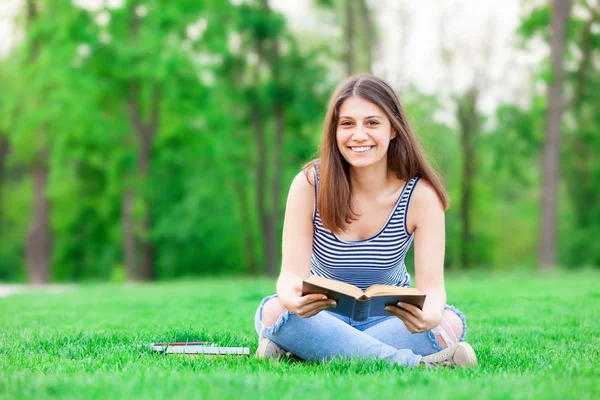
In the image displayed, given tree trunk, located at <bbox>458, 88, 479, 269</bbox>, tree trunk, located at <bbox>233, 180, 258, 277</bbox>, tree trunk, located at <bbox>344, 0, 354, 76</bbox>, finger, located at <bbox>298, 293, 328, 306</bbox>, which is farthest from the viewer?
tree trunk, located at <bbox>233, 180, 258, 277</bbox>

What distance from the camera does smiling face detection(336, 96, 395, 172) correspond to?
3814 mm

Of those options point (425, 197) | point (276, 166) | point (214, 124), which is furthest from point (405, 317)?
point (276, 166)

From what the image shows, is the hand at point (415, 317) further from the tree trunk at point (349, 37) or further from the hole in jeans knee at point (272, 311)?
the tree trunk at point (349, 37)

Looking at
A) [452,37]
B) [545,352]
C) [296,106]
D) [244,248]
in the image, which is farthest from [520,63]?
[545,352]

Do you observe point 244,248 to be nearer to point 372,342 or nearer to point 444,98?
point 444,98

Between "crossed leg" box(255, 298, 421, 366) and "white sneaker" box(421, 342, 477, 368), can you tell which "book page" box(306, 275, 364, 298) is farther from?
"white sneaker" box(421, 342, 477, 368)

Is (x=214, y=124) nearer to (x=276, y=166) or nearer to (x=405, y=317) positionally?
(x=276, y=166)

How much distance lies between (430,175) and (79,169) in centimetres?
2143

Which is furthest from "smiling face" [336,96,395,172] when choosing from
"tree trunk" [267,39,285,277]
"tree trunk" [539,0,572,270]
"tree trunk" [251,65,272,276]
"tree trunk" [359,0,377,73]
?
"tree trunk" [251,65,272,276]

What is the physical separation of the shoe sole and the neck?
3.13 feet

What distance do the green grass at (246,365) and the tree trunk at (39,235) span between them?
15981 millimetres

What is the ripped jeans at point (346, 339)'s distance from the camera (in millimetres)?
3527

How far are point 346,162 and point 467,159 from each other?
77.6 ft

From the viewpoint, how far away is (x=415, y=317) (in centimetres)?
339
